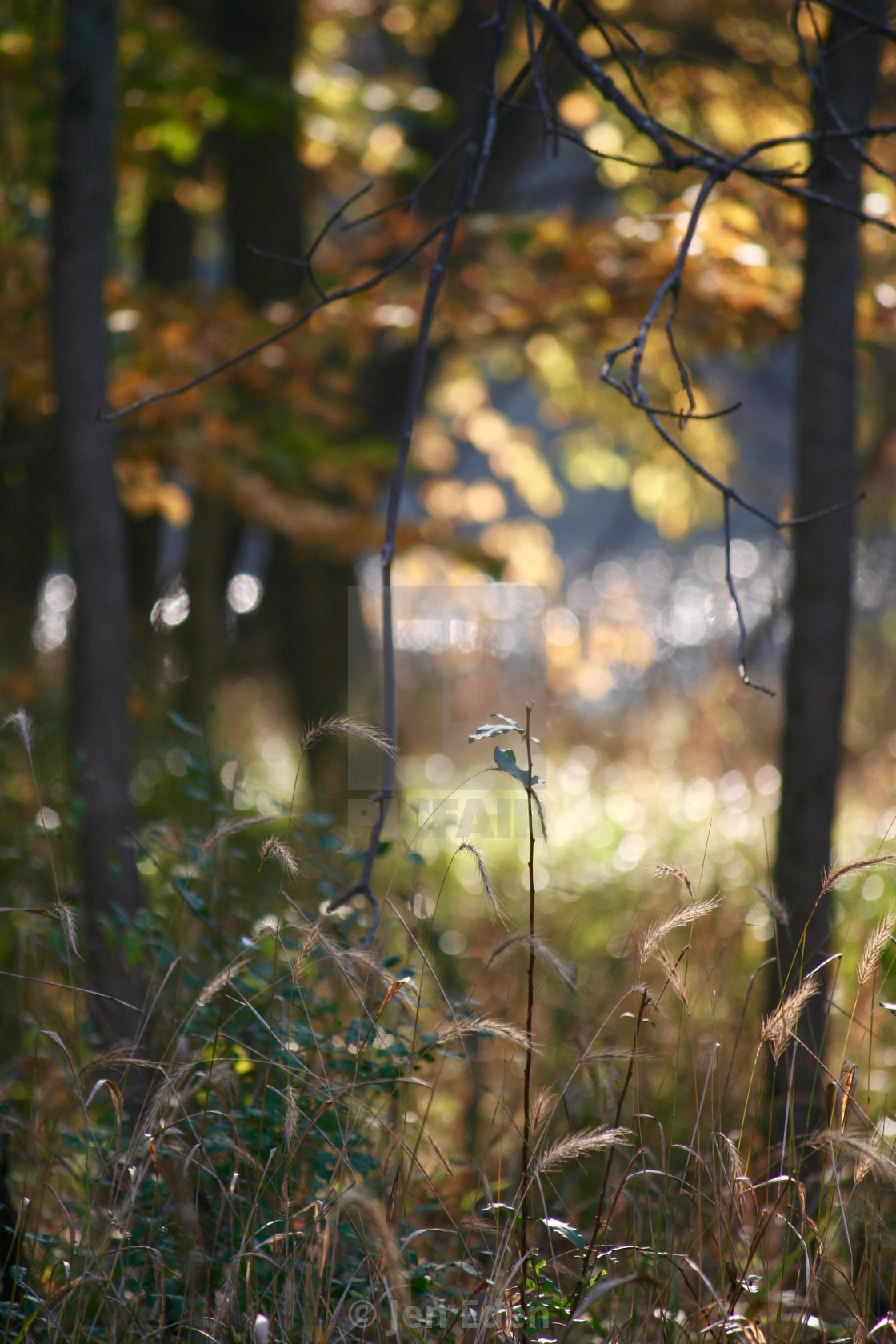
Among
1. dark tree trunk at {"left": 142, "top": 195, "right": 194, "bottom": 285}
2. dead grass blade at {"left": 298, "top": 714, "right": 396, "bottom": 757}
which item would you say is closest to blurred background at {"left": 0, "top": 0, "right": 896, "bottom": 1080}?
dark tree trunk at {"left": 142, "top": 195, "right": 194, "bottom": 285}

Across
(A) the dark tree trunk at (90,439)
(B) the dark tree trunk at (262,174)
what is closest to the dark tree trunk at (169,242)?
(B) the dark tree trunk at (262,174)

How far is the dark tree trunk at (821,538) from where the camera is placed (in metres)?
2.56

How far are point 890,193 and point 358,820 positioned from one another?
95.1 inches

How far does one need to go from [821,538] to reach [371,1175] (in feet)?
5.82

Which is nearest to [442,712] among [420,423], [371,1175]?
[371,1175]

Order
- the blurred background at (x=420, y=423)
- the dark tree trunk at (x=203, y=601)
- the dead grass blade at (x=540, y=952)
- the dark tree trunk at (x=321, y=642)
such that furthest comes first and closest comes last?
the dark tree trunk at (x=321, y=642)
the dark tree trunk at (x=203, y=601)
the blurred background at (x=420, y=423)
the dead grass blade at (x=540, y=952)

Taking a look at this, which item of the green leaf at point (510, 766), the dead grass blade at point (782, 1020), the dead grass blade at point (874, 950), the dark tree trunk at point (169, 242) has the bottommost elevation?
the dead grass blade at point (782, 1020)

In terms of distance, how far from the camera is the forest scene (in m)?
1.51

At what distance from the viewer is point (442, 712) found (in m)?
4.15

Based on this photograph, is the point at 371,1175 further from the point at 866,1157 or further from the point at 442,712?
the point at 442,712

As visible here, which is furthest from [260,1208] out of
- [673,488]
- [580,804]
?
[673,488]

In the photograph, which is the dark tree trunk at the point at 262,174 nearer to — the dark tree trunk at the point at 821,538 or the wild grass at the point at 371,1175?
the dark tree trunk at the point at 821,538

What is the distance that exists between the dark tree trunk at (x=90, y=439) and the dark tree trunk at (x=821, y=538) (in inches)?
70.4

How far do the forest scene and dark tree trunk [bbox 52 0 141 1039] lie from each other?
13mm
